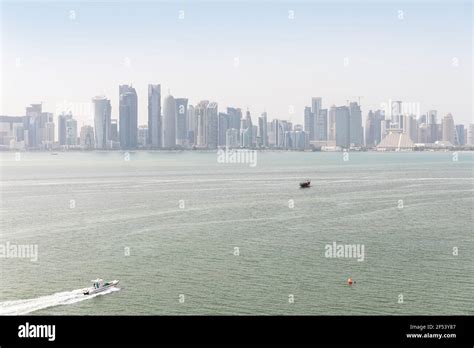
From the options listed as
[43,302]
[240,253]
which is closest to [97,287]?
[43,302]

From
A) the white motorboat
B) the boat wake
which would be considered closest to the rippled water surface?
the boat wake

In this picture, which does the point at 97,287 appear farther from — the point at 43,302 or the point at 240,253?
the point at 240,253

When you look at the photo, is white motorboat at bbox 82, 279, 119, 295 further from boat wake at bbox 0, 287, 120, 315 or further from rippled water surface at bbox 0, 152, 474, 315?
rippled water surface at bbox 0, 152, 474, 315

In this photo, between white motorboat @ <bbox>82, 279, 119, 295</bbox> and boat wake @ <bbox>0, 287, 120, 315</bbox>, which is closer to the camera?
boat wake @ <bbox>0, 287, 120, 315</bbox>

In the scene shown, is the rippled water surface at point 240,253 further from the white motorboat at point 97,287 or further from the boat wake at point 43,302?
the white motorboat at point 97,287

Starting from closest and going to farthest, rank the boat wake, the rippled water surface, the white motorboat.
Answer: the boat wake → the rippled water surface → the white motorboat

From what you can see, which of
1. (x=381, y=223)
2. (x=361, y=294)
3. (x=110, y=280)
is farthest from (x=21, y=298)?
(x=381, y=223)
